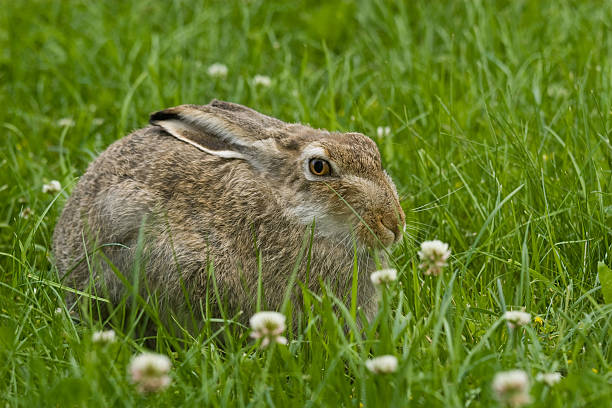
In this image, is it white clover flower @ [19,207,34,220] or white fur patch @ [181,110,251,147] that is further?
white clover flower @ [19,207,34,220]

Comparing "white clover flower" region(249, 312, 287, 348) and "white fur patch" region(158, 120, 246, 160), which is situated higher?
"white fur patch" region(158, 120, 246, 160)

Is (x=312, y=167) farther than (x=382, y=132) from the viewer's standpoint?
No

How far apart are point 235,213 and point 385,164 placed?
1.51 metres

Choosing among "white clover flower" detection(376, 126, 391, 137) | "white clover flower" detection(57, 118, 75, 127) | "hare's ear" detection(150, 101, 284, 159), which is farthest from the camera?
"white clover flower" detection(57, 118, 75, 127)

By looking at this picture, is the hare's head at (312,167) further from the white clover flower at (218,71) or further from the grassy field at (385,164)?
the white clover flower at (218,71)

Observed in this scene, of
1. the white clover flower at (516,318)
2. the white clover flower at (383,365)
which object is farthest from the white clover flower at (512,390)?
the white clover flower at (516,318)

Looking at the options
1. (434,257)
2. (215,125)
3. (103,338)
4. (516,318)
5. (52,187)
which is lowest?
(52,187)

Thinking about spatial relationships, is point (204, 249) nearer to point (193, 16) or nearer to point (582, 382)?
point (582, 382)

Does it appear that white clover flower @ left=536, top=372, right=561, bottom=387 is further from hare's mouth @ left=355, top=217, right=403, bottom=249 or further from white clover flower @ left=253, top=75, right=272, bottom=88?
white clover flower @ left=253, top=75, right=272, bottom=88

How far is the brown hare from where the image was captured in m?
4.22

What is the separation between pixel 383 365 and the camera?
3.08m

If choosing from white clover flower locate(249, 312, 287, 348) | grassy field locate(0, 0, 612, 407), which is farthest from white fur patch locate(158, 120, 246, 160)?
white clover flower locate(249, 312, 287, 348)

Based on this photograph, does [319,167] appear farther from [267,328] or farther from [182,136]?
[267,328]

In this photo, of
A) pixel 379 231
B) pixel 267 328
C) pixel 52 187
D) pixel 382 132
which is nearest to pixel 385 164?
pixel 382 132
